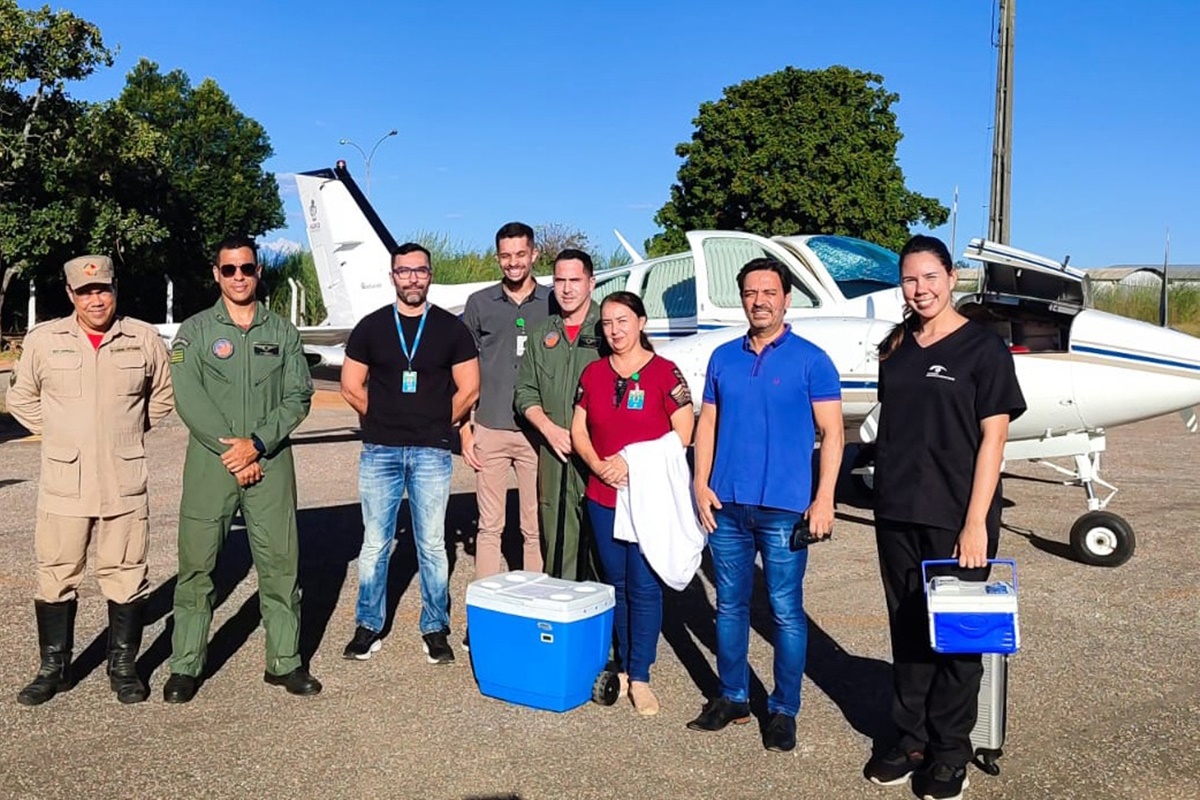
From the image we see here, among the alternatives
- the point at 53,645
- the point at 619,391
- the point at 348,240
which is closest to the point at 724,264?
the point at 619,391

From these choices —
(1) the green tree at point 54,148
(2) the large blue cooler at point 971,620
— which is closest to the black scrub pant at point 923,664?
→ (2) the large blue cooler at point 971,620

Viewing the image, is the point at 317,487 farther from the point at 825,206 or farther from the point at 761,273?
the point at 825,206

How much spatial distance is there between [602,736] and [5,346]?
30799mm

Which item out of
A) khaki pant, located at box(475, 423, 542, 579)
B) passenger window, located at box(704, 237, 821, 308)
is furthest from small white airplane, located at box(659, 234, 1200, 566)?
khaki pant, located at box(475, 423, 542, 579)

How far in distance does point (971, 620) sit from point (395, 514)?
104 inches

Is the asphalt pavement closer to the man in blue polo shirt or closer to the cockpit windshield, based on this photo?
the man in blue polo shirt

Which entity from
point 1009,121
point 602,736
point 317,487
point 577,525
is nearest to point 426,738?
point 602,736

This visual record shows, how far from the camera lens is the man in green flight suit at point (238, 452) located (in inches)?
165

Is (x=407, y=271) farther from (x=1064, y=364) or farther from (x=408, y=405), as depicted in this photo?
(x=1064, y=364)

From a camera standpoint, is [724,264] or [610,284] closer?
[724,264]

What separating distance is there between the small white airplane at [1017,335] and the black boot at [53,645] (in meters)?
4.36

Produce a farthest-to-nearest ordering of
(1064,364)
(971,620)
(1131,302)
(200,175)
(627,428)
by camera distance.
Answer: (200,175) → (1131,302) → (1064,364) → (627,428) → (971,620)

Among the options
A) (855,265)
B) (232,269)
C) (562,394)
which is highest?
(855,265)

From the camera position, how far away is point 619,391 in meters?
4.06
